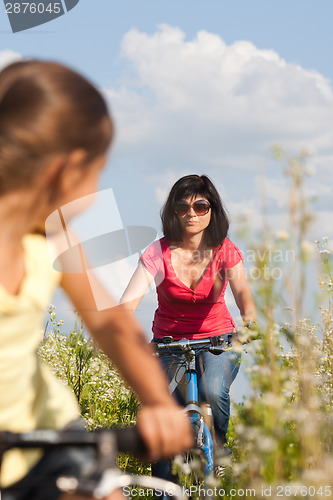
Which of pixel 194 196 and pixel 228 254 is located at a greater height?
pixel 194 196

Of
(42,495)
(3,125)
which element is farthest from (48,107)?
(42,495)

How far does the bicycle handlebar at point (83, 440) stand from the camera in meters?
1.50

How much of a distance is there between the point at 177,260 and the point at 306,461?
323 centimetres

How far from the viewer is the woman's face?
5477mm

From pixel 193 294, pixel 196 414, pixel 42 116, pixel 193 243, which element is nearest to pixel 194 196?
pixel 193 243

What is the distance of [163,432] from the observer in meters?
1.56

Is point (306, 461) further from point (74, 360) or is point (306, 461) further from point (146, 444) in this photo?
point (74, 360)

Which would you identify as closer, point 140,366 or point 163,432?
point 163,432

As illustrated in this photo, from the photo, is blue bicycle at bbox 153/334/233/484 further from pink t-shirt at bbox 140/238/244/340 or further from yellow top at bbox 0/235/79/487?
yellow top at bbox 0/235/79/487

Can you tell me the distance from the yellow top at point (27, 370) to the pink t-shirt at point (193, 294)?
3.45 metres

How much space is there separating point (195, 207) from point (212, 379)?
1.42 meters

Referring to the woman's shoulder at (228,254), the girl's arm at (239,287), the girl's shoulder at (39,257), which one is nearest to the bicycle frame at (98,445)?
the girl's shoulder at (39,257)

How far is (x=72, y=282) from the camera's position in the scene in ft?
6.66

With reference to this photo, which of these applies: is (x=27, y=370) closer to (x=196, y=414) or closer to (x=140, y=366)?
(x=140, y=366)
